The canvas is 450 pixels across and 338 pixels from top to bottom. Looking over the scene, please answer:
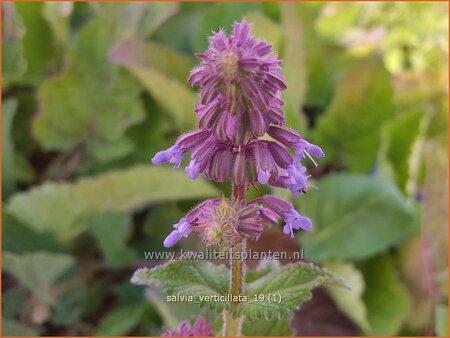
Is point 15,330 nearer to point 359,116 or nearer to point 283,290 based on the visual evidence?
point 283,290

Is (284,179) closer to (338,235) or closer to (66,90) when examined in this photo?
(338,235)

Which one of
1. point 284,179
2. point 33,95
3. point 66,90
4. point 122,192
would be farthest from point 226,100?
point 33,95

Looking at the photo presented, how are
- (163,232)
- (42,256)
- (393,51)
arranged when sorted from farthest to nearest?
1. (393,51)
2. (163,232)
3. (42,256)

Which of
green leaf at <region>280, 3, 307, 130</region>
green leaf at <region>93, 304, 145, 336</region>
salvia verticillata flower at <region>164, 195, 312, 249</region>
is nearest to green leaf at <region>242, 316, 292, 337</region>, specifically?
salvia verticillata flower at <region>164, 195, 312, 249</region>

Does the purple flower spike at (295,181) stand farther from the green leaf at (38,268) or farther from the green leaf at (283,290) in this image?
the green leaf at (38,268)

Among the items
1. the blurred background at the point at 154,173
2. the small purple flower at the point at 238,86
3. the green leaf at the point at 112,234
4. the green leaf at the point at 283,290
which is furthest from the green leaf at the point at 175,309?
the small purple flower at the point at 238,86

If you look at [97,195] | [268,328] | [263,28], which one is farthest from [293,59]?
[268,328]

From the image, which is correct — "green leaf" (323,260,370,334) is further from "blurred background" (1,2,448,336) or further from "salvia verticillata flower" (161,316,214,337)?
"salvia verticillata flower" (161,316,214,337)
